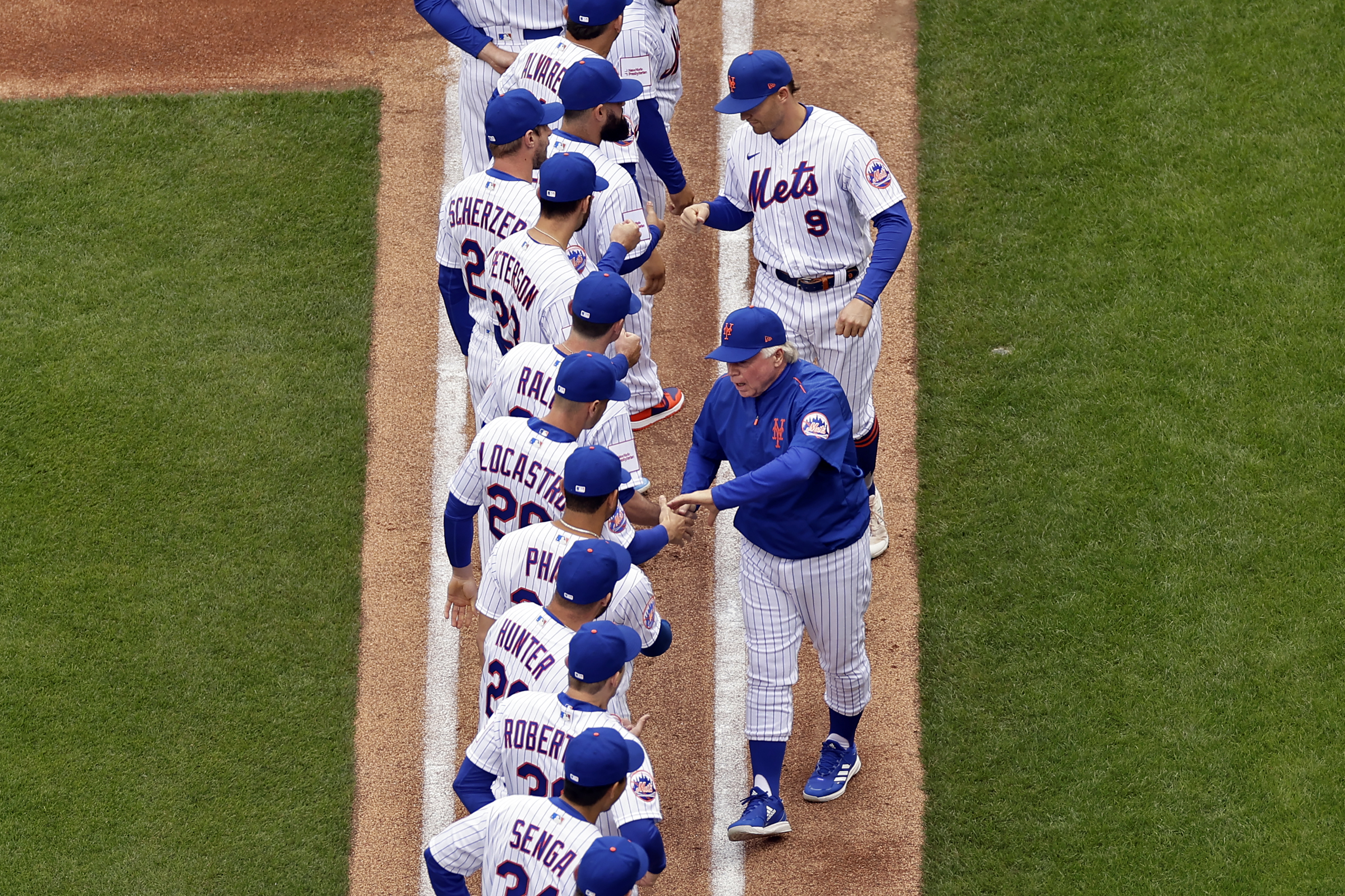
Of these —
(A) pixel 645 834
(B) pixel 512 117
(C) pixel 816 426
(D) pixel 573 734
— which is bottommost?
(A) pixel 645 834

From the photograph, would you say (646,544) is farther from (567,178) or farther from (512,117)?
(512,117)

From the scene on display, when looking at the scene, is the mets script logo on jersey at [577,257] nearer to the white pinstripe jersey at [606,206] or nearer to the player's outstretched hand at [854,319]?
the white pinstripe jersey at [606,206]

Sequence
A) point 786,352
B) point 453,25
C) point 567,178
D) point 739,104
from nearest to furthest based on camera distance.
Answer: point 786,352
point 567,178
point 739,104
point 453,25

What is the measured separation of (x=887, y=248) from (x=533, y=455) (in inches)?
71.2

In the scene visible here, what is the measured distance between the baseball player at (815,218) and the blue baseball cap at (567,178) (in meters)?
0.70

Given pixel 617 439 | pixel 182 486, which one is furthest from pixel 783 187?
pixel 182 486

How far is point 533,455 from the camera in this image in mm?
5426

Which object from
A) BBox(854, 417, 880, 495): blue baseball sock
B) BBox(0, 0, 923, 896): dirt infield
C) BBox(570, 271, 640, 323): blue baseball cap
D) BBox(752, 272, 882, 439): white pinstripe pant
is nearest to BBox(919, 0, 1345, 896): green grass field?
BBox(0, 0, 923, 896): dirt infield

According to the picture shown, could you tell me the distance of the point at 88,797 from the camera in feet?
21.0

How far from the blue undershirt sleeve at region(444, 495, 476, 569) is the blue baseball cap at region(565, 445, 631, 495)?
675mm

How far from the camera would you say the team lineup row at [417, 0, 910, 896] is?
15.6 ft

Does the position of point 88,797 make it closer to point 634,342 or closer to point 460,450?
point 460,450

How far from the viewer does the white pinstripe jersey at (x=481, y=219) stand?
6176 millimetres

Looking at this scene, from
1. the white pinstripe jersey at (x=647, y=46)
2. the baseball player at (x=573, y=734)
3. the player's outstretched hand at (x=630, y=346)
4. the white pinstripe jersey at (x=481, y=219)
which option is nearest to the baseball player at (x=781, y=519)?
the player's outstretched hand at (x=630, y=346)
